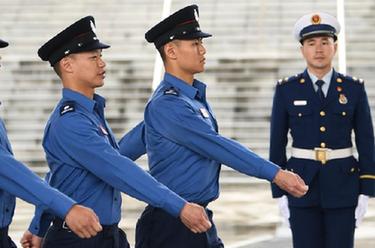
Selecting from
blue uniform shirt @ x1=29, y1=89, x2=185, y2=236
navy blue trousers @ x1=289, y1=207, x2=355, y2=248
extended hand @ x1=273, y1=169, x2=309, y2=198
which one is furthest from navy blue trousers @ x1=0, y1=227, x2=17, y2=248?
navy blue trousers @ x1=289, y1=207, x2=355, y2=248

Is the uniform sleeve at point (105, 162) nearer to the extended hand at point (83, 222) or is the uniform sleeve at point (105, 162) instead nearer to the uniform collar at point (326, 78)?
the extended hand at point (83, 222)

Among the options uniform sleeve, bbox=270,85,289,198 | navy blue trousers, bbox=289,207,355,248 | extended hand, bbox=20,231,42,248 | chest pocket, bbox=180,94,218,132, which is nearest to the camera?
extended hand, bbox=20,231,42,248

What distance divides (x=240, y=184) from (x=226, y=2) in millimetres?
5467

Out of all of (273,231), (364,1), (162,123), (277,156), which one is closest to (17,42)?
(364,1)

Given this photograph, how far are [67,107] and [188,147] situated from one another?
66 cm

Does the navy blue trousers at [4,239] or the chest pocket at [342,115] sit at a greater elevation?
the chest pocket at [342,115]

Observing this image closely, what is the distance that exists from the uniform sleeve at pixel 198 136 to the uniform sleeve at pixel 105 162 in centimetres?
48

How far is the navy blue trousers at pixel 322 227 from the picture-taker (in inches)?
262

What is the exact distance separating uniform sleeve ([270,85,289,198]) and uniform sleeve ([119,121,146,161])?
1.08m

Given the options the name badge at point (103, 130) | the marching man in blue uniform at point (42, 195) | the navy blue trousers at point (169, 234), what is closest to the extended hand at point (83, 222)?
the marching man in blue uniform at point (42, 195)

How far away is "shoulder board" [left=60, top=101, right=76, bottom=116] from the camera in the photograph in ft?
16.9

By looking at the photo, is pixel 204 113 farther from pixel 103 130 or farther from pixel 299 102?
pixel 299 102

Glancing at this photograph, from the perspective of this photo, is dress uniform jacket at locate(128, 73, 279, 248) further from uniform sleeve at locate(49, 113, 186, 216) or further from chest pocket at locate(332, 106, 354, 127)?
chest pocket at locate(332, 106, 354, 127)

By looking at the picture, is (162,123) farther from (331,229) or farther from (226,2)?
(226,2)
